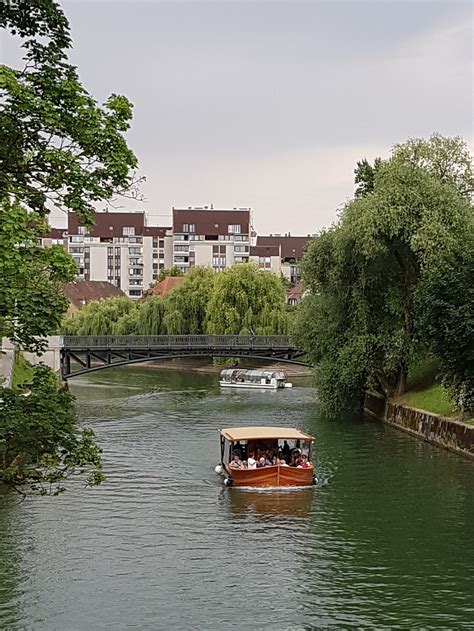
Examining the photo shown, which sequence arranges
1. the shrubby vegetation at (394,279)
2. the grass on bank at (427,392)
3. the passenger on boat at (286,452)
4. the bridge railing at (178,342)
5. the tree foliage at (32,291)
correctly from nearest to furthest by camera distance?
1. the tree foliage at (32,291)
2. the passenger on boat at (286,452)
3. the shrubby vegetation at (394,279)
4. the grass on bank at (427,392)
5. the bridge railing at (178,342)

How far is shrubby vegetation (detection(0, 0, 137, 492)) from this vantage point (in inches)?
433

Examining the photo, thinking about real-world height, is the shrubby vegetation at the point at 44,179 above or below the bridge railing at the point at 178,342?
above

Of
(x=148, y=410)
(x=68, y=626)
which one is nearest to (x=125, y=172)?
(x=68, y=626)

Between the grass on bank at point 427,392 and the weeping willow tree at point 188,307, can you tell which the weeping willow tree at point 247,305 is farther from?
the grass on bank at point 427,392

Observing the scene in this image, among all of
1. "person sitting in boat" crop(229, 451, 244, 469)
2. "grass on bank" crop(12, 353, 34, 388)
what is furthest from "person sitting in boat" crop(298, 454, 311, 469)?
"grass on bank" crop(12, 353, 34, 388)

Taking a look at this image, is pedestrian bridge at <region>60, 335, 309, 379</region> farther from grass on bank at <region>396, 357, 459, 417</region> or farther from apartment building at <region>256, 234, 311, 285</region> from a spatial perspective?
apartment building at <region>256, 234, 311, 285</region>

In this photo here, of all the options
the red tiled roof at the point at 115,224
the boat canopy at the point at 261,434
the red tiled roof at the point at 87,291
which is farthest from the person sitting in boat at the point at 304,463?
the red tiled roof at the point at 115,224

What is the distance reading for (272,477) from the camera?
93.8 feet

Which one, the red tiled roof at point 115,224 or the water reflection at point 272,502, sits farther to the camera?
the red tiled roof at point 115,224

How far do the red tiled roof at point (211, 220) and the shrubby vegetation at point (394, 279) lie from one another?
98403mm

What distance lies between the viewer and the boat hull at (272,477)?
93.2ft

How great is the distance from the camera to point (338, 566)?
66.4 feet

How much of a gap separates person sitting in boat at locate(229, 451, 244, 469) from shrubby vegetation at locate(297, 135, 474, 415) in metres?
9.68

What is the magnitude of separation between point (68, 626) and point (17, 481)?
6.01 metres
